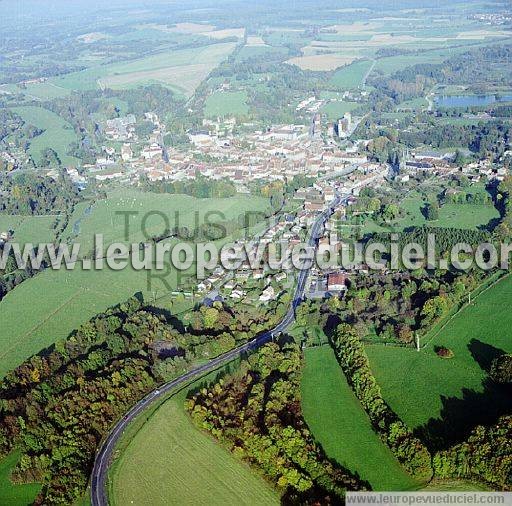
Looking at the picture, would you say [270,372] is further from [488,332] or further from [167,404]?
[488,332]

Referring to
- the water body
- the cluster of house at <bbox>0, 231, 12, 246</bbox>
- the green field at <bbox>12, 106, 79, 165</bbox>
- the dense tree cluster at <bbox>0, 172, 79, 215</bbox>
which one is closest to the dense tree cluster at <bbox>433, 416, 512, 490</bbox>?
the cluster of house at <bbox>0, 231, 12, 246</bbox>

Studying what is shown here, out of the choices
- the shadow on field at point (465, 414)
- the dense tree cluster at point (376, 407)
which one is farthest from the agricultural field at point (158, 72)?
the shadow on field at point (465, 414)

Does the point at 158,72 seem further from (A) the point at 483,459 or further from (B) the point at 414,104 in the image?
(A) the point at 483,459

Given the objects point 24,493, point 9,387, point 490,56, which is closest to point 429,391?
point 24,493

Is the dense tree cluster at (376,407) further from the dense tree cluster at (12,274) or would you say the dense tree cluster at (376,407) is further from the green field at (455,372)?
the dense tree cluster at (12,274)

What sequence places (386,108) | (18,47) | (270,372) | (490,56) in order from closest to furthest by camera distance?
1. (270,372)
2. (386,108)
3. (490,56)
4. (18,47)

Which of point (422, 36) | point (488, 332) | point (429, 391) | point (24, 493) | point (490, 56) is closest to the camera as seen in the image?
point (24, 493)
